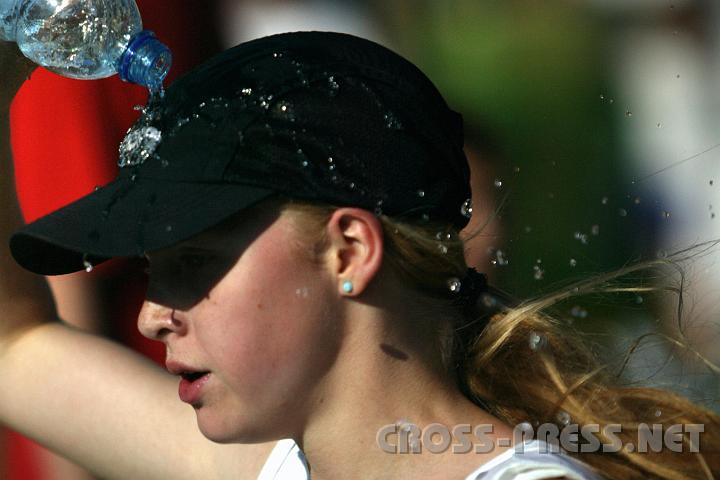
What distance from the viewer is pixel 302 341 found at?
5.54 feet

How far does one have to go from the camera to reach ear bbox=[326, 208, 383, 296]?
170 centimetres

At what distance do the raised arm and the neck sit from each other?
45 cm

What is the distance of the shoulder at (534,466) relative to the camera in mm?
1638

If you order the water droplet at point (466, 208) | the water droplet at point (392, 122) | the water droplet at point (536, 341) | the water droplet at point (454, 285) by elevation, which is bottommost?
the water droplet at point (536, 341)

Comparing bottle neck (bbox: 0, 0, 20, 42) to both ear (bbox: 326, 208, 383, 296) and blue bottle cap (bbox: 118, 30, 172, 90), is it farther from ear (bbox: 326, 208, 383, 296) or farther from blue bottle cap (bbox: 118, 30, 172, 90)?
ear (bbox: 326, 208, 383, 296)

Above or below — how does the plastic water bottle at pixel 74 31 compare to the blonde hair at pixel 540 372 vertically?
above

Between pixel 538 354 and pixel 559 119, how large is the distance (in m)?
2.24

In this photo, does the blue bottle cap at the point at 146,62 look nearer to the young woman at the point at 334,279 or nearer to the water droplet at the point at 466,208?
the young woman at the point at 334,279

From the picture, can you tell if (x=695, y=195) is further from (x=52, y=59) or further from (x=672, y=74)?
(x=52, y=59)

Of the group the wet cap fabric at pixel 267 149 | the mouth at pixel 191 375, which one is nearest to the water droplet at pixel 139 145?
the wet cap fabric at pixel 267 149

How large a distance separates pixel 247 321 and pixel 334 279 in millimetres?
161

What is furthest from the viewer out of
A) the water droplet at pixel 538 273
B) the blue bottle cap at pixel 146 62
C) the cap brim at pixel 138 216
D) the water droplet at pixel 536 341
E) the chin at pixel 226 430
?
the water droplet at pixel 538 273

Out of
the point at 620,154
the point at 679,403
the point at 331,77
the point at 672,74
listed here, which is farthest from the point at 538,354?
the point at 672,74

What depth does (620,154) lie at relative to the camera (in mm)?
3844
